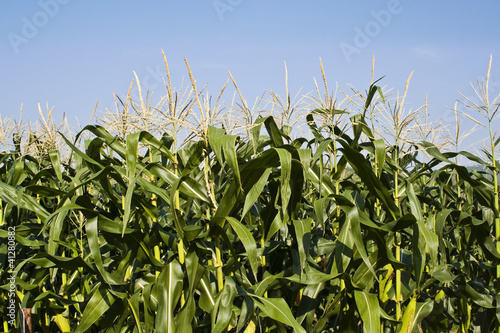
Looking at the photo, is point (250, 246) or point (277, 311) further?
point (277, 311)

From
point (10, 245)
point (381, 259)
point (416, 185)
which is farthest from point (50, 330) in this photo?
point (416, 185)

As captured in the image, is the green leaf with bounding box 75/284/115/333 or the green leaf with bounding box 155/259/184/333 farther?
the green leaf with bounding box 75/284/115/333

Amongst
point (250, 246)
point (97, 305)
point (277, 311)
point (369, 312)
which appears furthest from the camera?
point (97, 305)

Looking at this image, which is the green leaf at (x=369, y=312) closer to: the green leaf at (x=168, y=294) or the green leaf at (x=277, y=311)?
the green leaf at (x=277, y=311)

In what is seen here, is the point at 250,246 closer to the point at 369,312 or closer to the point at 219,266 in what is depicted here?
the point at 219,266

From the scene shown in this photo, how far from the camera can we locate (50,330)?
4887mm

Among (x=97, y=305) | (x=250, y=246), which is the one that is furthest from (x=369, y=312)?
(x=97, y=305)

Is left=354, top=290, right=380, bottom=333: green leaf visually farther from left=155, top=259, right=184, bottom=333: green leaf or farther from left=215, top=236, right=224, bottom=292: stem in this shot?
left=155, top=259, right=184, bottom=333: green leaf

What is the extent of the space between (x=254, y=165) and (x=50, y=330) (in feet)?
11.1

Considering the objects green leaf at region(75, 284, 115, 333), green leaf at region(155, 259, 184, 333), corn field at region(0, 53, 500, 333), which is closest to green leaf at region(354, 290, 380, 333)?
corn field at region(0, 53, 500, 333)

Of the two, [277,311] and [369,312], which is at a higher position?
[277,311]

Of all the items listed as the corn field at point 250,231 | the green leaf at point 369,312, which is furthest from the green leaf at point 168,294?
the green leaf at point 369,312

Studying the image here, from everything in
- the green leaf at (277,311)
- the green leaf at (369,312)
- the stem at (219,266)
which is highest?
the stem at (219,266)

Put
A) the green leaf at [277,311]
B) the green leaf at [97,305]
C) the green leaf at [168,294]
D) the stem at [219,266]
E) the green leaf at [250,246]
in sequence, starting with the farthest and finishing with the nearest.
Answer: the green leaf at [97,305], the stem at [219,266], the green leaf at [168,294], the green leaf at [277,311], the green leaf at [250,246]
